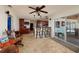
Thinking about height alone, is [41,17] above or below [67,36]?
above

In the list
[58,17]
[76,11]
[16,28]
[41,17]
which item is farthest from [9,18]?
[76,11]

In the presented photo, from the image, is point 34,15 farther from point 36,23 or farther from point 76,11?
point 76,11

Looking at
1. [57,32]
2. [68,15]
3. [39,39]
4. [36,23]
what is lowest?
[39,39]

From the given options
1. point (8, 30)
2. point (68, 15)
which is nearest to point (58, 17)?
point (68, 15)

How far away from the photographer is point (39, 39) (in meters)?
2.96

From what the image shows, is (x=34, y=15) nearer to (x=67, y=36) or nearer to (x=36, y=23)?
(x=36, y=23)

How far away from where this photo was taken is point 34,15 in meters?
2.64

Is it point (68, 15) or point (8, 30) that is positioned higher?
point (68, 15)
